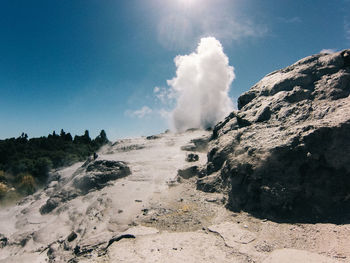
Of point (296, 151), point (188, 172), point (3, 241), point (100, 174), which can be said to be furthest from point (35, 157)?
point (296, 151)

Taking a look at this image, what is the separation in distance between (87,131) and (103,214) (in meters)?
71.2

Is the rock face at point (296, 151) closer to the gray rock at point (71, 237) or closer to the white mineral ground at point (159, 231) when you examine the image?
the white mineral ground at point (159, 231)

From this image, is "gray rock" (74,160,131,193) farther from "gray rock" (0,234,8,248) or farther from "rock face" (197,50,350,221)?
"rock face" (197,50,350,221)

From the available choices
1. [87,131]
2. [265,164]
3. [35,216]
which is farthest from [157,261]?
[87,131]

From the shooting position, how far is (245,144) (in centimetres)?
1656

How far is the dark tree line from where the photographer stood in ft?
144

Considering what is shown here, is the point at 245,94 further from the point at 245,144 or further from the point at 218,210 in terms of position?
the point at 218,210

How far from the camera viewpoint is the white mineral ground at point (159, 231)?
9.98 metres

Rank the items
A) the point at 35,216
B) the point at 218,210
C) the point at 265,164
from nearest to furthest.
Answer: the point at 265,164
the point at 218,210
the point at 35,216

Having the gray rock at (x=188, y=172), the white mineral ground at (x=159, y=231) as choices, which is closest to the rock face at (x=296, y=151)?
the white mineral ground at (x=159, y=231)

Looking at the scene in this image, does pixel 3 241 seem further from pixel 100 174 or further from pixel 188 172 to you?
pixel 188 172

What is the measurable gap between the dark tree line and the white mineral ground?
22201 millimetres

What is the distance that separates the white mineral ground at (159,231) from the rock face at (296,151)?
1269mm

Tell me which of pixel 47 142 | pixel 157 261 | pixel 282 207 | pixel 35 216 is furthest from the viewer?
pixel 47 142
